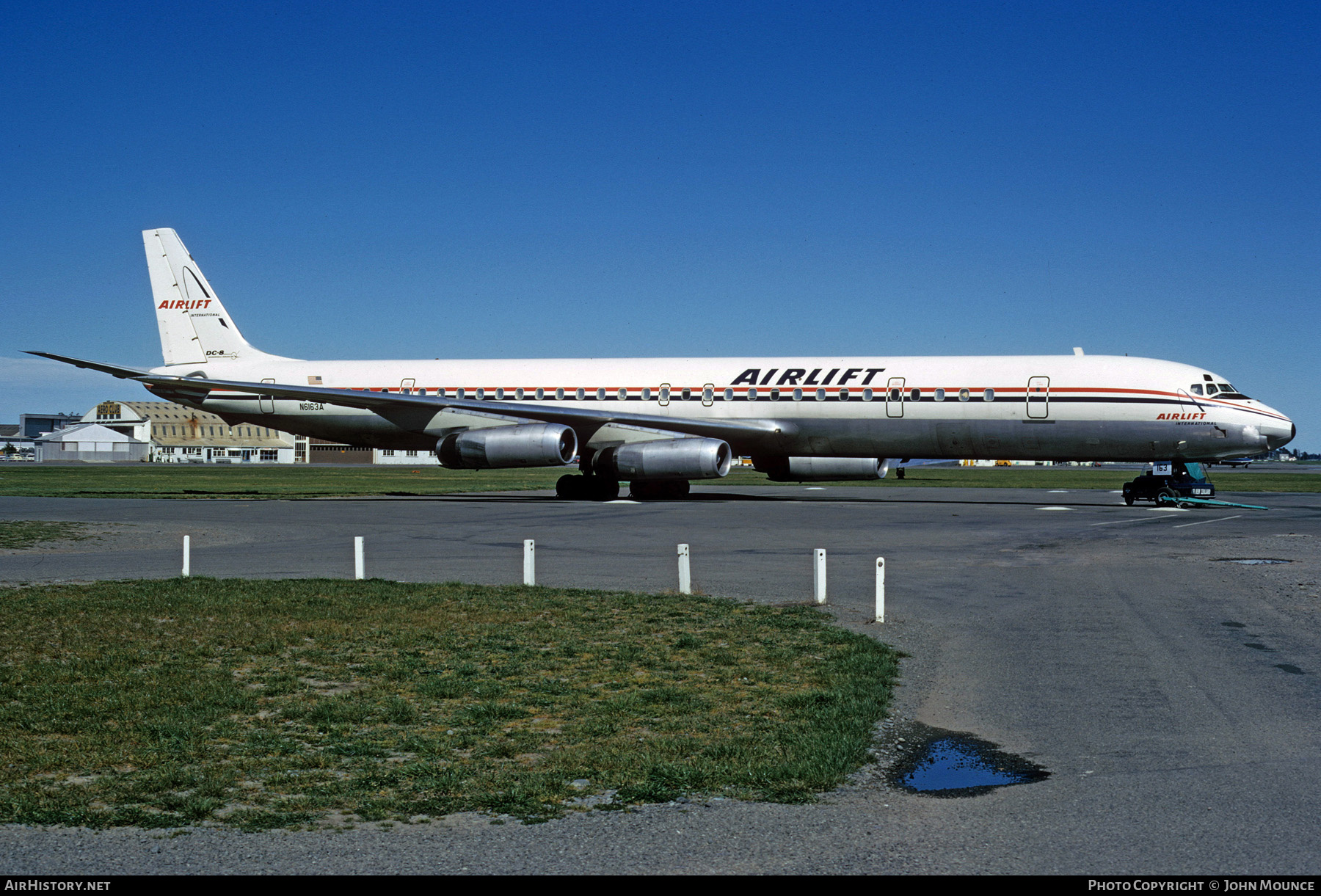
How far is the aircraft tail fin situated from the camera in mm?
41312

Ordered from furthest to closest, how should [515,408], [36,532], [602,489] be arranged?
[602,489], [515,408], [36,532]

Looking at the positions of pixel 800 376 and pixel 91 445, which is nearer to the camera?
pixel 800 376

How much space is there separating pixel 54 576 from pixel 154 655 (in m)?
7.27

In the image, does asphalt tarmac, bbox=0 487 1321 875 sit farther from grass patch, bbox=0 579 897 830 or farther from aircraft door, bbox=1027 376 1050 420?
aircraft door, bbox=1027 376 1050 420

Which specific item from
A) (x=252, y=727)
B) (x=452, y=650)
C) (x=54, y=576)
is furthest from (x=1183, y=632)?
(x=54, y=576)

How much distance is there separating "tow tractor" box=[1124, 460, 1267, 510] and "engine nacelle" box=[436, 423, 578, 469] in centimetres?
1685

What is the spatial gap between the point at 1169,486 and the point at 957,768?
3094cm

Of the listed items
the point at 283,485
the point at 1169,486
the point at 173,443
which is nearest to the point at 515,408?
the point at 1169,486

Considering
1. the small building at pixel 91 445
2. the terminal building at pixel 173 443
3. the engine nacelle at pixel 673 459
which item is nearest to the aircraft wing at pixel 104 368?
the engine nacelle at pixel 673 459

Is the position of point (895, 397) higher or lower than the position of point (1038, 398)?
higher

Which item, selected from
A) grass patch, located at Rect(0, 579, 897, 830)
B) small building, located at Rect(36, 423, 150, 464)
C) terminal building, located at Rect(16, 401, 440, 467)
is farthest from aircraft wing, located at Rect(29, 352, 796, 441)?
small building, located at Rect(36, 423, 150, 464)

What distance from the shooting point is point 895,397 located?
33.2 meters

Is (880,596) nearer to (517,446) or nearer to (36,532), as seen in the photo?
(36,532)

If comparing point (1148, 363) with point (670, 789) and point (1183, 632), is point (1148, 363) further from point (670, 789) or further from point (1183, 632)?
point (670, 789)
